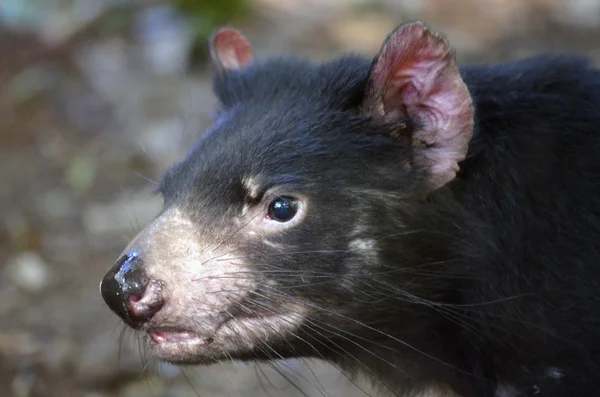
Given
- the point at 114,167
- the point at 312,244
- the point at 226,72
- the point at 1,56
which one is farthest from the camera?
the point at 1,56

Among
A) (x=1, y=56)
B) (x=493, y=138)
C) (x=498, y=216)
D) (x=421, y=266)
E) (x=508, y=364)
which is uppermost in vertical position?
(x=1, y=56)

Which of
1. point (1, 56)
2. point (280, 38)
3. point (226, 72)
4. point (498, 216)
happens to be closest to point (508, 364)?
point (498, 216)

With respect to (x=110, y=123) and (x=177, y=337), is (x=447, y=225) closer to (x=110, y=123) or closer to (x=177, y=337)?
(x=177, y=337)

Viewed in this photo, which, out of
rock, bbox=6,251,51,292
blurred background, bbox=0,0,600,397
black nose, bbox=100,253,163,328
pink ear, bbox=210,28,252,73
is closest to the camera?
black nose, bbox=100,253,163,328

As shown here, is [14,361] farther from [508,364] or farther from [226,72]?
[508,364]

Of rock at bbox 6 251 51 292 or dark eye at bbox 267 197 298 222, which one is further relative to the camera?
rock at bbox 6 251 51 292

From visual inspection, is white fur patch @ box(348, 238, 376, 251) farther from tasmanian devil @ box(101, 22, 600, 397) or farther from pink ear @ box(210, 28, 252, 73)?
pink ear @ box(210, 28, 252, 73)

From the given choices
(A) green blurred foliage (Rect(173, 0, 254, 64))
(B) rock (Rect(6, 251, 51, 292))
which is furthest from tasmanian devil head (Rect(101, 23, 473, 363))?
(A) green blurred foliage (Rect(173, 0, 254, 64))
